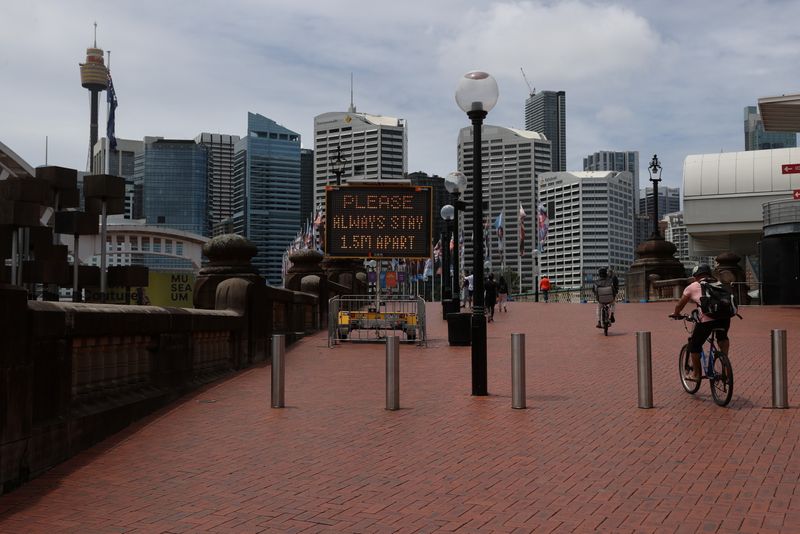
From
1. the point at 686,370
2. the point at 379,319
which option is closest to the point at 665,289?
the point at 379,319

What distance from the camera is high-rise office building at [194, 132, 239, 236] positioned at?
5925 inches

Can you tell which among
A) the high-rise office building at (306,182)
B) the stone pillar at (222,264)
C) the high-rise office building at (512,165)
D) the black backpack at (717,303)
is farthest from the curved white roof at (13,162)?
the high-rise office building at (306,182)

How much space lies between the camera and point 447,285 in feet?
99.1

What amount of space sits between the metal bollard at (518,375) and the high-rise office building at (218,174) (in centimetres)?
14338

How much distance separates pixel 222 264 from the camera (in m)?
15.7

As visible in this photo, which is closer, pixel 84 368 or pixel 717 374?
pixel 84 368

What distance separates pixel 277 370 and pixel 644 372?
4.23 metres

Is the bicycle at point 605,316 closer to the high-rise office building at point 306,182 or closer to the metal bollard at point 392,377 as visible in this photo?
the metal bollard at point 392,377

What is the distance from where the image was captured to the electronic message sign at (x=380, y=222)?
61.5 ft

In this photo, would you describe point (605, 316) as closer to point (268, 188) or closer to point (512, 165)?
point (512, 165)

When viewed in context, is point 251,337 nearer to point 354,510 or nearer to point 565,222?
point 354,510

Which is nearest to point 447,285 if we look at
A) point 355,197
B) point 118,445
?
point 355,197

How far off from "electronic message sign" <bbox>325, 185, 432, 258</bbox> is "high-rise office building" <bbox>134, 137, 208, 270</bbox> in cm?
12811

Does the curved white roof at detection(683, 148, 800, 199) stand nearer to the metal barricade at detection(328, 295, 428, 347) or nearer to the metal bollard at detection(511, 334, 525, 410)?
the metal barricade at detection(328, 295, 428, 347)
